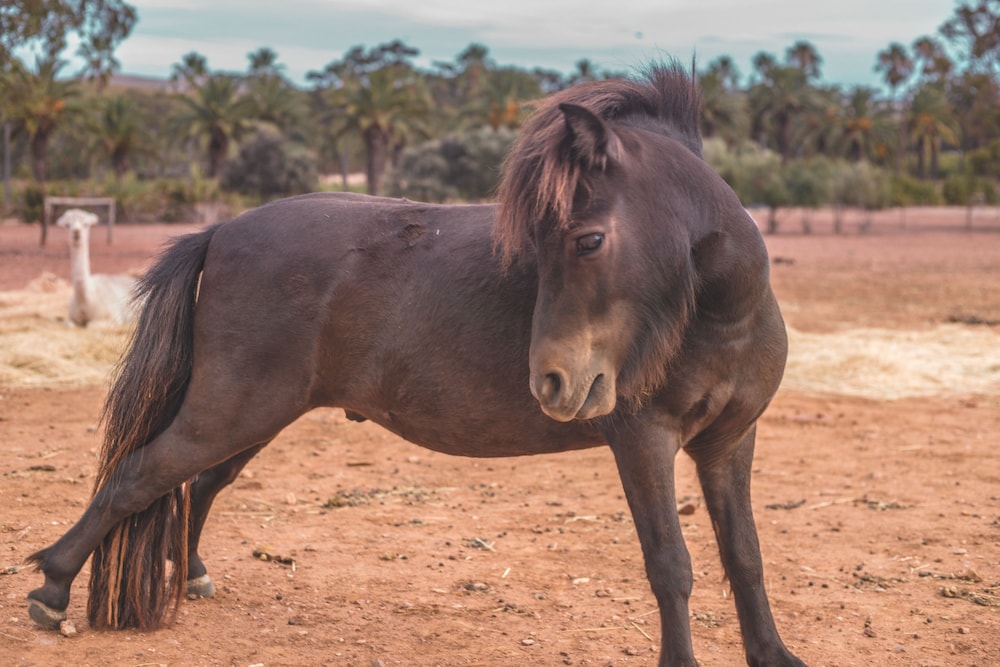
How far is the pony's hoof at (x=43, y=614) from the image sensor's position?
3869 millimetres

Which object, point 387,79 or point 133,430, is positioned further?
point 387,79

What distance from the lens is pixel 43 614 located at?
3.87m

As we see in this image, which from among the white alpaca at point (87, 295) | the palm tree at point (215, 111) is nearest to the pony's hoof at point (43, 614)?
the white alpaca at point (87, 295)

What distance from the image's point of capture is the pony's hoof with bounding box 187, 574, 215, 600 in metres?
4.39

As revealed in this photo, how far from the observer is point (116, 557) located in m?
3.91

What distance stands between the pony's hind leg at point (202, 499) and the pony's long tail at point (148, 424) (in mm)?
289

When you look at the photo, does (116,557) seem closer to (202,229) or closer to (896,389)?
(202,229)

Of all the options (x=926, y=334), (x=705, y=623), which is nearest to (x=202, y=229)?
(x=705, y=623)

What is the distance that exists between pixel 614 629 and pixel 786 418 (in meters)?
4.90

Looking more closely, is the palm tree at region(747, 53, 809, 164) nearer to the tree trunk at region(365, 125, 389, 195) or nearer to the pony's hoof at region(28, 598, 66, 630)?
the tree trunk at region(365, 125, 389, 195)

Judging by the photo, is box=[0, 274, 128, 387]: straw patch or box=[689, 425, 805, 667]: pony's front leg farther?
box=[0, 274, 128, 387]: straw patch

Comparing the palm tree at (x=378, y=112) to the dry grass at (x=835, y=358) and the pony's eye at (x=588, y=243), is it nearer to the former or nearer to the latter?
the dry grass at (x=835, y=358)

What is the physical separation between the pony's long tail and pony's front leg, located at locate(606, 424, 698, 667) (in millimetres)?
1839

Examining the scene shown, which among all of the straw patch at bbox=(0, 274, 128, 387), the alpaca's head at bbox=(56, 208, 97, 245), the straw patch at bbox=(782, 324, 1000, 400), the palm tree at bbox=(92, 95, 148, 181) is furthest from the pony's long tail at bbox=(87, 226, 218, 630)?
the palm tree at bbox=(92, 95, 148, 181)
